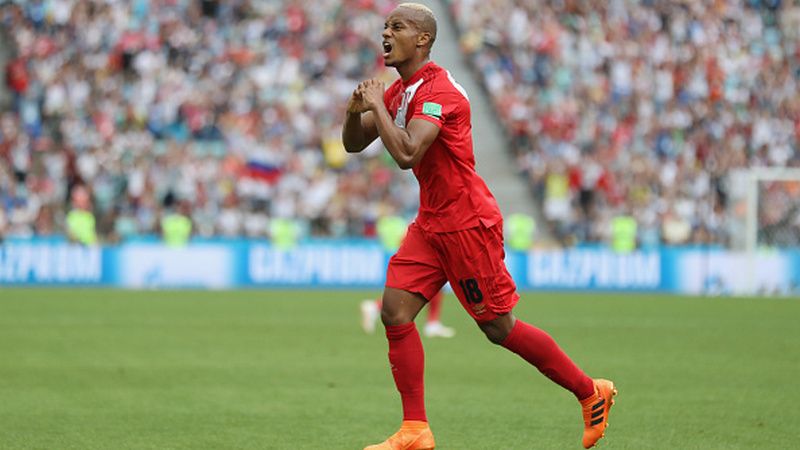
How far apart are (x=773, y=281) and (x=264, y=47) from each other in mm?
11343

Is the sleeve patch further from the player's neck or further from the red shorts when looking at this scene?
the red shorts

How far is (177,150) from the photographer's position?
82.2ft

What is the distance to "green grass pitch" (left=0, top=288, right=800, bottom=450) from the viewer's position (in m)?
7.62

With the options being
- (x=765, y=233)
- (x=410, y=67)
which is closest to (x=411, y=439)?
(x=410, y=67)

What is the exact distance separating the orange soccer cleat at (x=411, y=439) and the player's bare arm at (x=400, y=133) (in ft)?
4.41

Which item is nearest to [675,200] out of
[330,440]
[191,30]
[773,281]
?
[773,281]

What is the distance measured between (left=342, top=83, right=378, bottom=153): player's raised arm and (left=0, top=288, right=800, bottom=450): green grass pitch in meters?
1.64

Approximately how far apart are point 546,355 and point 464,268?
25.8 inches

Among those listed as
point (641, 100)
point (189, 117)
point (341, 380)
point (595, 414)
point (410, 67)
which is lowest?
point (341, 380)

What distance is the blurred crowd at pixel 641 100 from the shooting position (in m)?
26.2

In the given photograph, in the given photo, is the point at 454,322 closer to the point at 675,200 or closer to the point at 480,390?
the point at 480,390

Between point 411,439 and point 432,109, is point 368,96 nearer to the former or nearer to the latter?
point 432,109

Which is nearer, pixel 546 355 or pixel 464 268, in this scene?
pixel 464 268

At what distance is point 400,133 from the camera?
6289mm
